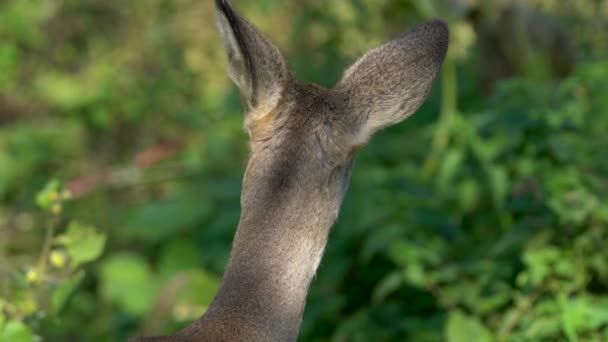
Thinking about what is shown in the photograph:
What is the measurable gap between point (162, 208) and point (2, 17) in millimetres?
2438

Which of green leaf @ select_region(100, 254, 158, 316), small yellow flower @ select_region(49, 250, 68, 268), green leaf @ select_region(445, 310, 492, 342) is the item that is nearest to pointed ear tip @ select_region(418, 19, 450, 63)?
small yellow flower @ select_region(49, 250, 68, 268)

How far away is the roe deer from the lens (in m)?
2.80

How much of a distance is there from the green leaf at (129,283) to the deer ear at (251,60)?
2686 mm

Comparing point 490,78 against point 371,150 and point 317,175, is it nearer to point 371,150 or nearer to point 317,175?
point 371,150

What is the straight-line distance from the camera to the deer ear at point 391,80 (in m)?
3.07

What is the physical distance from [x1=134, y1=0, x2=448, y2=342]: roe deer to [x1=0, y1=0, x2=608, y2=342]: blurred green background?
0.75m

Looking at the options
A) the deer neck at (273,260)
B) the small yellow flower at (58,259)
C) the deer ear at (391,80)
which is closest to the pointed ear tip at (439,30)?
the deer ear at (391,80)

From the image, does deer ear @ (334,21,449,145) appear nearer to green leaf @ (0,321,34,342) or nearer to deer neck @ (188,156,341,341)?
deer neck @ (188,156,341,341)

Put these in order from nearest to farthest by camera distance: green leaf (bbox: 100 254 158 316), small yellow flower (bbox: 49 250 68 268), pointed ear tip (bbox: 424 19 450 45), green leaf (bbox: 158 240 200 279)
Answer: pointed ear tip (bbox: 424 19 450 45), small yellow flower (bbox: 49 250 68 268), green leaf (bbox: 100 254 158 316), green leaf (bbox: 158 240 200 279)

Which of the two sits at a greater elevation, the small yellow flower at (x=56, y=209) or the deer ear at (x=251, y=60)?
the small yellow flower at (x=56, y=209)

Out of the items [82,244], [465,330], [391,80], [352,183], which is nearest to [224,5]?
[391,80]

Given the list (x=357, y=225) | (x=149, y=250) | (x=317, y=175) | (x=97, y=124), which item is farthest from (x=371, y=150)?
(x=317, y=175)

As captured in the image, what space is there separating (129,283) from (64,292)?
248cm

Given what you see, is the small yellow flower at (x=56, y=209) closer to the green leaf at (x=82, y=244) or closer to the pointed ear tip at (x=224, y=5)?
the green leaf at (x=82, y=244)
